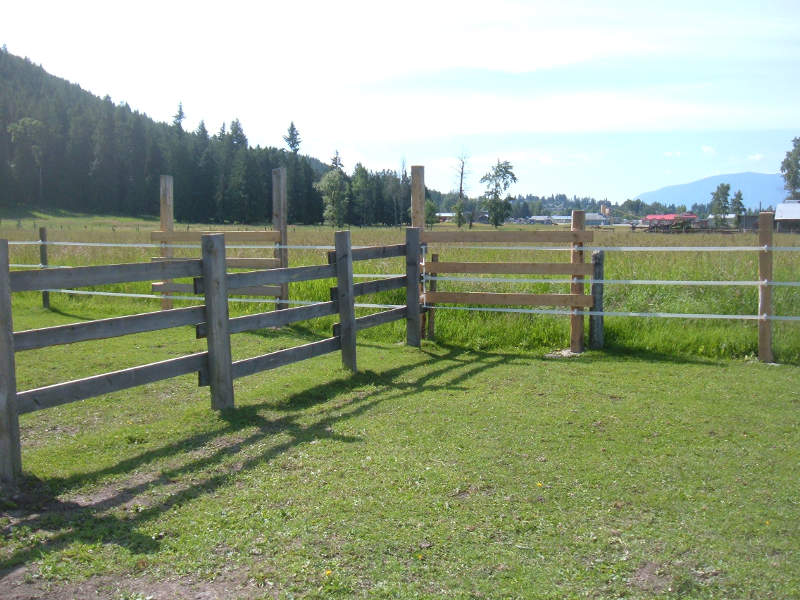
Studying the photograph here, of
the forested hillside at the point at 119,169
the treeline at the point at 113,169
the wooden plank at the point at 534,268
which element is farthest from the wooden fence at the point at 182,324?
the treeline at the point at 113,169

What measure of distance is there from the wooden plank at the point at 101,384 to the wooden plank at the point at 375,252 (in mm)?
2587

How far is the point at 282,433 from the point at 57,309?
9368mm

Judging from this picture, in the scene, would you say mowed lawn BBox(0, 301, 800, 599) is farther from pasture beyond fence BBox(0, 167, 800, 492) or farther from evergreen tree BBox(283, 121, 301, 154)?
evergreen tree BBox(283, 121, 301, 154)

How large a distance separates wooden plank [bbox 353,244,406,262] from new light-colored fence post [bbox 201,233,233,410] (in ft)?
7.21

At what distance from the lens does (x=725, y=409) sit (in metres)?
5.98

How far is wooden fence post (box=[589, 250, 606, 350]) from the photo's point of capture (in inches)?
352

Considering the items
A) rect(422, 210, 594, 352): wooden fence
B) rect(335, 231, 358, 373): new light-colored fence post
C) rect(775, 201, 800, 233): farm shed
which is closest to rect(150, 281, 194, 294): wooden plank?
rect(422, 210, 594, 352): wooden fence

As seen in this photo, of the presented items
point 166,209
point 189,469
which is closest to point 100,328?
point 189,469

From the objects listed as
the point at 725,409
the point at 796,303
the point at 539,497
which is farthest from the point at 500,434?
the point at 796,303

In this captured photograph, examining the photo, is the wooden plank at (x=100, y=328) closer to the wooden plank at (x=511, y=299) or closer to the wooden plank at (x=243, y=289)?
the wooden plank at (x=511, y=299)

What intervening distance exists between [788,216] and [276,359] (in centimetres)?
6693

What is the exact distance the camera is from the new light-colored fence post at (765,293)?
8.25m

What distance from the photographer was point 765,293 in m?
8.34

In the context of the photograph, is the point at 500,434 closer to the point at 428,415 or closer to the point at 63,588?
the point at 428,415
